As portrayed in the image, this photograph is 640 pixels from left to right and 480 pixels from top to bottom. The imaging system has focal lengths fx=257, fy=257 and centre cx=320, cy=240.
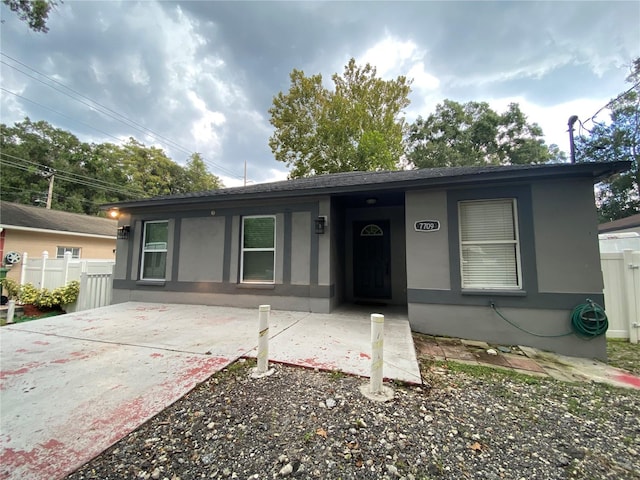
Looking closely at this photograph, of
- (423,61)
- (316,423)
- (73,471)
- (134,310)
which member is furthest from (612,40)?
(134,310)

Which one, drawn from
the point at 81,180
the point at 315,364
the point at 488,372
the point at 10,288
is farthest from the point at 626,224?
the point at 81,180

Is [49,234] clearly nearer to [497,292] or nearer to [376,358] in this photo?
[376,358]

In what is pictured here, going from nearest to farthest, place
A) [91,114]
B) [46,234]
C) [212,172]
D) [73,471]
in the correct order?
[73,471]
[46,234]
[91,114]
[212,172]

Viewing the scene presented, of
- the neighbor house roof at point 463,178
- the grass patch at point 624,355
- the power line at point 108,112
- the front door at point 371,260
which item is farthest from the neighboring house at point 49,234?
the grass patch at point 624,355

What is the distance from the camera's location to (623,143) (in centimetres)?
1719

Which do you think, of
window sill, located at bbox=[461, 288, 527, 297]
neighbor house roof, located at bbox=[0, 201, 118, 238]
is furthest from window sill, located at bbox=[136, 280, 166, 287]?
neighbor house roof, located at bbox=[0, 201, 118, 238]

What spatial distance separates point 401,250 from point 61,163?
28287 millimetres

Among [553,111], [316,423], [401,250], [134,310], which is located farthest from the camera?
[553,111]

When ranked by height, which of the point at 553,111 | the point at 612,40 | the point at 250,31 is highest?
the point at 250,31

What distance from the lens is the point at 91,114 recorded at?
18.2 m

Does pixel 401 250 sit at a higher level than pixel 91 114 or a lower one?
lower

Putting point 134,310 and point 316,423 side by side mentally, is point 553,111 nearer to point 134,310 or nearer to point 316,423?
point 316,423

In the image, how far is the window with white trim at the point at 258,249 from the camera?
19.7ft

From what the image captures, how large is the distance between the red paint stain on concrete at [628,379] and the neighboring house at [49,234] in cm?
1659
